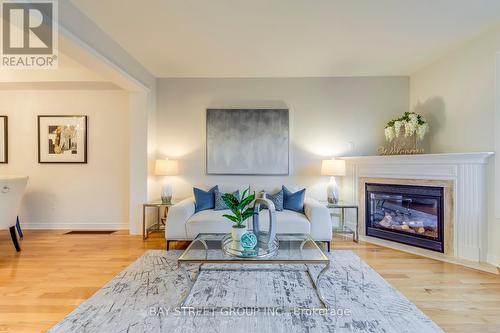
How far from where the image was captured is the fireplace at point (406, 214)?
3.03 m

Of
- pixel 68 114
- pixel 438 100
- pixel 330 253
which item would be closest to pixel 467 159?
pixel 438 100

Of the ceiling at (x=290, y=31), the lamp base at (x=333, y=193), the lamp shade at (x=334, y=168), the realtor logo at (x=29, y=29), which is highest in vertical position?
the ceiling at (x=290, y=31)

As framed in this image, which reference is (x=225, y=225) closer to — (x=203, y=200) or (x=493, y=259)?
(x=203, y=200)

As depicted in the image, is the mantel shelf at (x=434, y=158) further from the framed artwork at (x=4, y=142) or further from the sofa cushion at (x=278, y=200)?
the framed artwork at (x=4, y=142)

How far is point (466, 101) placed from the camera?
2.96 meters

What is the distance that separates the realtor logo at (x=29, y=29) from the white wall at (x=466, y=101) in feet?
14.2

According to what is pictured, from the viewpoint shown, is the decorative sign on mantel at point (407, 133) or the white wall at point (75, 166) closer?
the decorative sign on mantel at point (407, 133)

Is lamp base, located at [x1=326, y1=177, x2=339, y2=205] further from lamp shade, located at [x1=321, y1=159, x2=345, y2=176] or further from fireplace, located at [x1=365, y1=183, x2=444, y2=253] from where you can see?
fireplace, located at [x1=365, y1=183, x2=444, y2=253]

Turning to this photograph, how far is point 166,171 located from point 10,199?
5.95 ft

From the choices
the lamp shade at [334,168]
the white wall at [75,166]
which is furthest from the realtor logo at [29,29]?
the lamp shade at [334,168]

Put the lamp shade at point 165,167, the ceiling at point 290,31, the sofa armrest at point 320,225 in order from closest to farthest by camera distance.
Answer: the ceiling at point 290,31, the sofa armrest at point 320,225, the lamp shade at point 165,167

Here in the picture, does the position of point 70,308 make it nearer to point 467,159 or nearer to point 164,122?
point 164,122

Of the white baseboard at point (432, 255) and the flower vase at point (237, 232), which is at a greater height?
the flower vase at point (237, 232)

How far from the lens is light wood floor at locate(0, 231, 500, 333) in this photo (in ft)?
5.86
